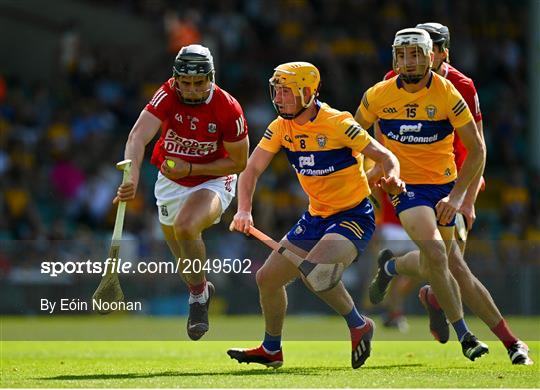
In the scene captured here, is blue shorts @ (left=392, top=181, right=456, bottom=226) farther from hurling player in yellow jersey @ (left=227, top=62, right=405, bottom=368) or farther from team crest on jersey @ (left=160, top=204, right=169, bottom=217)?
team crest on jersey @ (left=160, top=204, right=169, bottom=217)

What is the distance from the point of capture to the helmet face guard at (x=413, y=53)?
11.3 m

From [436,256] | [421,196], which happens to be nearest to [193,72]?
[421,196]

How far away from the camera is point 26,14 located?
25.8 metres

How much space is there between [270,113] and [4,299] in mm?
7066

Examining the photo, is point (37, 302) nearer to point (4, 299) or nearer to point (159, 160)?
point (4, 299)

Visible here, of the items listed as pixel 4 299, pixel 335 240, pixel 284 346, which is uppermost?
pixel 335 240

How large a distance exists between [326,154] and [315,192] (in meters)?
0.37

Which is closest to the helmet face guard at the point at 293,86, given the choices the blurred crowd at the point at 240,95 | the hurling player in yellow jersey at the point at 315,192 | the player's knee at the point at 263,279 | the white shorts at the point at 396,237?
the hurling player in yellow jersey at the point at 315,192

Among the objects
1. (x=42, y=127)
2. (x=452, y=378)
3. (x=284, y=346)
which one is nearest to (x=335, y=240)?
(x=452, y=378)

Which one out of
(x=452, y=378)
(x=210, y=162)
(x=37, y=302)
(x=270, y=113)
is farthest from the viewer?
(x=270, y=113)

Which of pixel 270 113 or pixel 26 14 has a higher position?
pixel 26 14

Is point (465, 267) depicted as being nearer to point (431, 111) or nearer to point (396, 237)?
point (431, 111)

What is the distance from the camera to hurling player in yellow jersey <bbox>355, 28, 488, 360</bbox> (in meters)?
11.2

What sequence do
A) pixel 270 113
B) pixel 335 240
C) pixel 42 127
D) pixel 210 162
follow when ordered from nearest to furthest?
pixel 335 240
pixel 210 162
pixel 42 127
pixel 270 113
